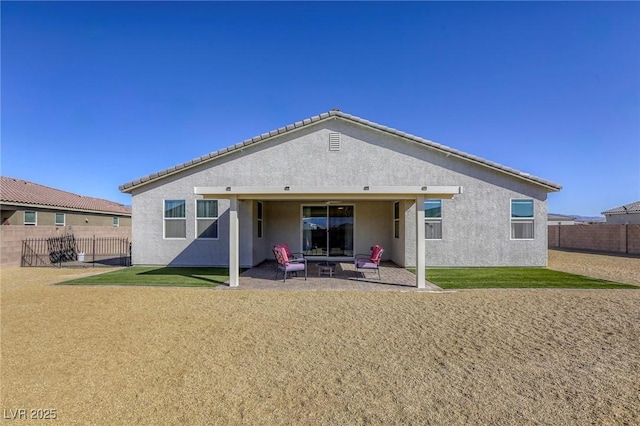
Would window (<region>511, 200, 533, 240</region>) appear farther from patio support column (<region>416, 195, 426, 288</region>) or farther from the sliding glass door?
the sliding glass door

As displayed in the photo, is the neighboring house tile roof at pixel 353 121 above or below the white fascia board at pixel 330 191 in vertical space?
above

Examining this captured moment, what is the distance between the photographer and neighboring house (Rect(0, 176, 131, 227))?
17.8 m

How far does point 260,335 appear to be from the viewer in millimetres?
5762

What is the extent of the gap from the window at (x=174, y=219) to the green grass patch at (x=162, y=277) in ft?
5.13

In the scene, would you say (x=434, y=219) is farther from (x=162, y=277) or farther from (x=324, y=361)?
(x=162, y=277)

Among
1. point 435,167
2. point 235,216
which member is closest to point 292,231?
point 235,216

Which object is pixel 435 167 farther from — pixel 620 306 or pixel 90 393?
pixel 90 393

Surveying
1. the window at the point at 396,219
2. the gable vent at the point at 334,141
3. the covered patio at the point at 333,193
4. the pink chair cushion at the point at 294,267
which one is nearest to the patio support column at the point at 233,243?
the covered patio at the point at 333,193

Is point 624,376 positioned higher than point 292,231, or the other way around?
point 292,231

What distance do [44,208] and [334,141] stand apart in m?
18.8

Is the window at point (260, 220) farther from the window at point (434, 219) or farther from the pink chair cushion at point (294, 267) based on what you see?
the window at point (434, 219)

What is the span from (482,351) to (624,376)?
1689 mm

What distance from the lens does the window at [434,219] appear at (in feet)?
46.1

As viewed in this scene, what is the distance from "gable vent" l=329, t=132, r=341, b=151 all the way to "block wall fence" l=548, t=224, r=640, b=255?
2162 centimetres
